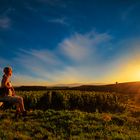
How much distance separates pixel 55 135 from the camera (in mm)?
9070

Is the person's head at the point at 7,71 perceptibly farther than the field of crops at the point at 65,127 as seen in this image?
Yes

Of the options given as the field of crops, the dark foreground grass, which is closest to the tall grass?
the field of crops

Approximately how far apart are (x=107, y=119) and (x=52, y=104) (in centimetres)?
739

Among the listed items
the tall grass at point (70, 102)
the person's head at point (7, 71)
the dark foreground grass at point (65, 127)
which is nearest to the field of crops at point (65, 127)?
the dark foreground grass at point (65, 127)

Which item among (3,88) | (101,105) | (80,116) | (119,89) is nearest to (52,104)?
(101,105)

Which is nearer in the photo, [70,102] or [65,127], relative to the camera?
[65,127]

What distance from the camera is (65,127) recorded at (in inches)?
399

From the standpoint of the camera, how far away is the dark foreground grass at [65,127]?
897cm

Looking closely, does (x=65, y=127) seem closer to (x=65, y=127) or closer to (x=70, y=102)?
(x=65, y=127)

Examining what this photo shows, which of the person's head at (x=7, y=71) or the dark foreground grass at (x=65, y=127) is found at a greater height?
the person's head at (x=7, y=71)

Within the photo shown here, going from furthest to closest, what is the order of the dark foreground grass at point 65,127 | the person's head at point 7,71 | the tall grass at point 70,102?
the tall grass at point 70,102, the person's head at point 7,71, the dark foreground grass at point 65,127

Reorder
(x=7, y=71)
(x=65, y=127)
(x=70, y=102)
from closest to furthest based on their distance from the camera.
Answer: (x=65, y=127)
(x=7, y=71)
(x=70, y=102)

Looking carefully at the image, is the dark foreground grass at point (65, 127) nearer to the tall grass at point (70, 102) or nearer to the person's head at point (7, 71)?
the person's head at point (7, 71)

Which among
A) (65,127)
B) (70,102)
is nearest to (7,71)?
(65,127)
